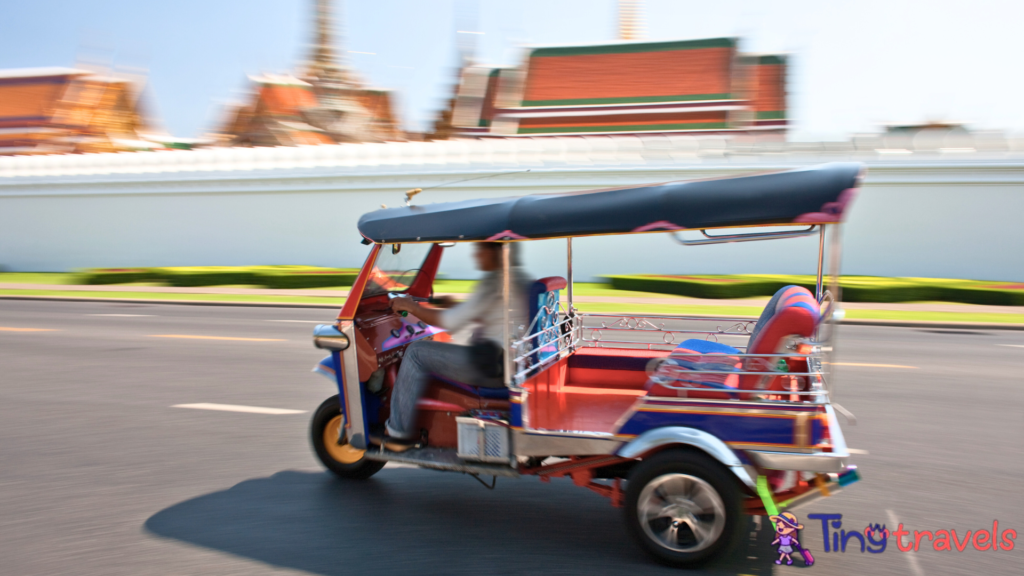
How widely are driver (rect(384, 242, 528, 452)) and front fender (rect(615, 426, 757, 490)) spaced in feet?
2.88

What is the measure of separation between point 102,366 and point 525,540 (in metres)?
7.46

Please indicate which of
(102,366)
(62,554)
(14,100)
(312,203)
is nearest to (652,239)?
(312,203)

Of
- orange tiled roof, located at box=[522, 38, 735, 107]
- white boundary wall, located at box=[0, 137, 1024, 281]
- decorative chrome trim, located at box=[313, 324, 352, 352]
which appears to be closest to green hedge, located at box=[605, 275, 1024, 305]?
white boundary wall, located at box=[0, 137, 1024, 281]

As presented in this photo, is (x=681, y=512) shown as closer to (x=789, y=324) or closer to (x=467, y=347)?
(x=789, y=324)

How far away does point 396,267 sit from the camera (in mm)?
4785

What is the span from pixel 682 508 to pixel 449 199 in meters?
19.3

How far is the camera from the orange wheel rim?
4.76 meters

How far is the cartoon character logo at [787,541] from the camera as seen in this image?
3529 mm

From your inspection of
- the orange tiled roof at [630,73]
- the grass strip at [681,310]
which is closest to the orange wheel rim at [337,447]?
the grass strip at [681,310]

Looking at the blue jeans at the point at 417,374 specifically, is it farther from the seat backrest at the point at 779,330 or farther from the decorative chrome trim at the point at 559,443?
the seat backrest at the point at 779,330

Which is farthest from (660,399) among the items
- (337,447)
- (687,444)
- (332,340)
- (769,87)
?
(769,87)

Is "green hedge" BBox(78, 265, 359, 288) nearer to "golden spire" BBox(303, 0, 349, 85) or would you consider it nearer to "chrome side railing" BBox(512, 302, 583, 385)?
"chrome side railing" BBox(512, 302, 583, 385)

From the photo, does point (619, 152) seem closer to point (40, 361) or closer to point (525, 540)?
point (40, 361)

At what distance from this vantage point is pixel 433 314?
13.9ft
